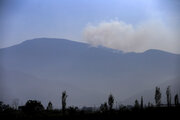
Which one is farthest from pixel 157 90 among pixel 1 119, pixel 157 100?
pixel 1 119

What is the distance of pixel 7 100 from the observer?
155 metres

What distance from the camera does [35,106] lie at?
4069 centimetres

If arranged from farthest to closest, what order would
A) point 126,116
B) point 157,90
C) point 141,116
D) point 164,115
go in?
point 157,90
point 126,116
point 141,116
point 164,115

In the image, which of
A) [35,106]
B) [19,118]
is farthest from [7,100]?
[19,118]

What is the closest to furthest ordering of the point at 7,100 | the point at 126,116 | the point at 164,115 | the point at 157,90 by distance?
the point at 164,115 < the point at 126,116 < the point at 157,90 < the point at 7,100

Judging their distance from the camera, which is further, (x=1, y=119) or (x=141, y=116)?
(x=1, y=119)

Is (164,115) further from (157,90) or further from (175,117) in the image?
(157,90)

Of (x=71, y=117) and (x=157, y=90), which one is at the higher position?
(x=157, y=90)

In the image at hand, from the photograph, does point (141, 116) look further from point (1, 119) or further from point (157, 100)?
point (157, 100)

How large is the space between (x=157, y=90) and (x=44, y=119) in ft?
68.5

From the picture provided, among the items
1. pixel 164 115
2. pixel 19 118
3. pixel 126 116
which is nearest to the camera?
pixel 164 115

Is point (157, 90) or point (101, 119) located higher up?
point (157, 90)

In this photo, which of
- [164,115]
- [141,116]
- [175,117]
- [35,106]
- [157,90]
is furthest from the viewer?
[157,90]

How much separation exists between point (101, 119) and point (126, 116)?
98.0 inches
